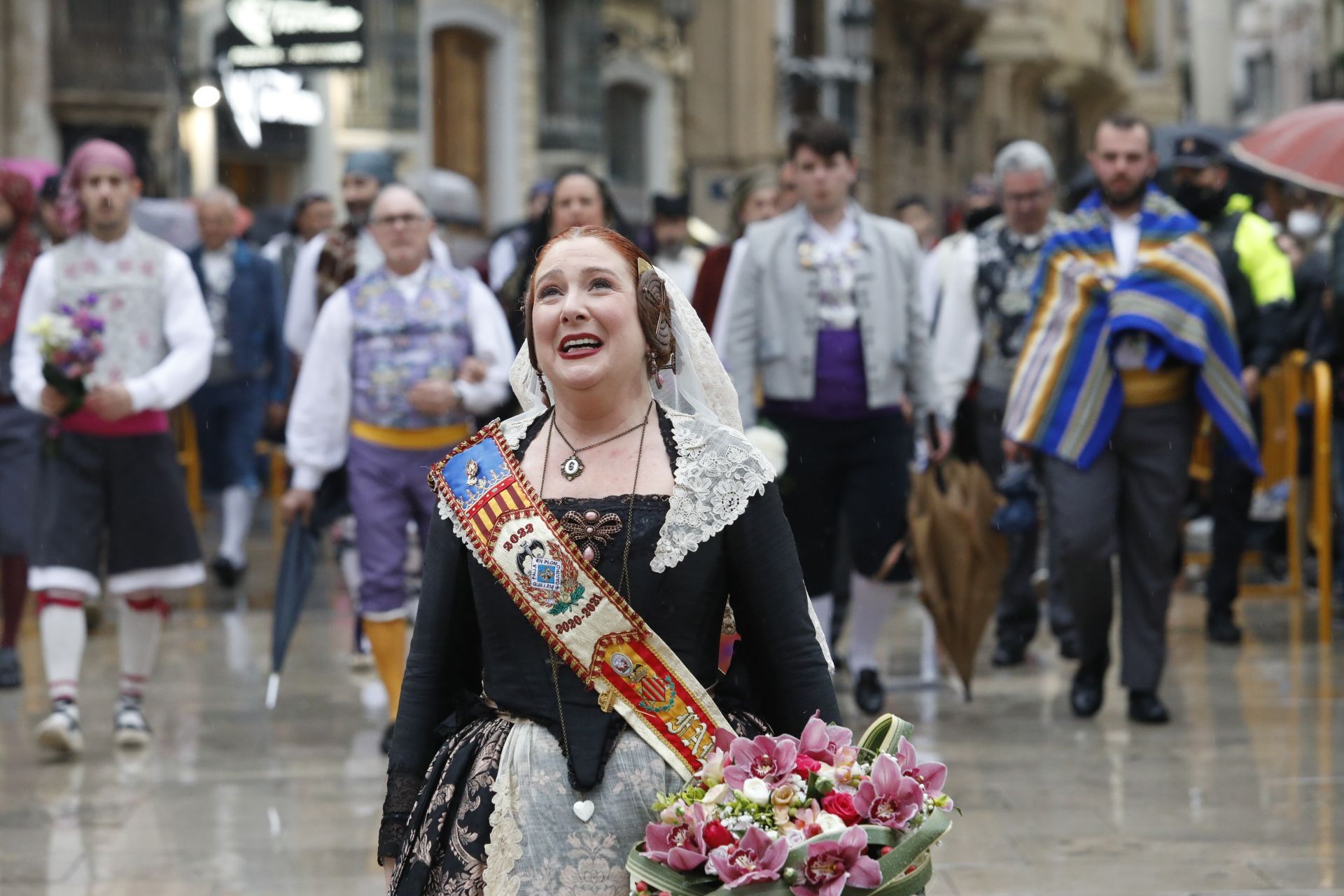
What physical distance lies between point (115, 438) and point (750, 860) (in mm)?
5393

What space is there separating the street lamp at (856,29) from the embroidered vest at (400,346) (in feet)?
64.6

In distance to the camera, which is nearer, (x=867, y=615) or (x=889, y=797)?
(x=889, y=797)

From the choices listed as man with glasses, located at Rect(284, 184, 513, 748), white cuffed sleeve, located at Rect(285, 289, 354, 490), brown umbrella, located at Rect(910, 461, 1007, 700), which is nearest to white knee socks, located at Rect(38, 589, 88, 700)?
man with glasses, located at Rect(284, 184, 513, 748)

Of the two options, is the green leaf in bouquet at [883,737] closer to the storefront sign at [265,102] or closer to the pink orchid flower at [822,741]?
the pink orchid flower at [822,741]

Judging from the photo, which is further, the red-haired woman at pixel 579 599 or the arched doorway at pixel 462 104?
the arched doorway at pixel 462 104

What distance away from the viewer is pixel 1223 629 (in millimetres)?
10219

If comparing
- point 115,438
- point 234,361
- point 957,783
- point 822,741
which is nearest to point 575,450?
point 822,741

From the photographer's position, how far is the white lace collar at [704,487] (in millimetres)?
3662

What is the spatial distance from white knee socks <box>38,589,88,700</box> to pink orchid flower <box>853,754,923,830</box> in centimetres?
530

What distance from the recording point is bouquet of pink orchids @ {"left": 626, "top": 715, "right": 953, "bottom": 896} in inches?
124

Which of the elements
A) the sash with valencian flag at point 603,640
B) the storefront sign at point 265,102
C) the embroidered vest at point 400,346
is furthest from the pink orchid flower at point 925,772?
the storefront sign at point 265,102

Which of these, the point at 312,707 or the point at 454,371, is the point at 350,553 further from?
the point at 454,371

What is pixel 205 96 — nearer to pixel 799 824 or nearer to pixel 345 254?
pixel 345 254

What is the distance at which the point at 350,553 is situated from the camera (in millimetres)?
10070
